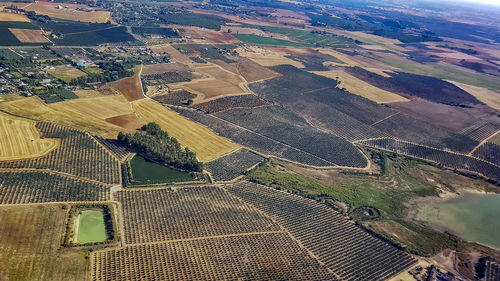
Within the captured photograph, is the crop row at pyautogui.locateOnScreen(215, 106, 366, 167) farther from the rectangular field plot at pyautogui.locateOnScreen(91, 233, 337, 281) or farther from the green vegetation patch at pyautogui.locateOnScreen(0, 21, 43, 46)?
the green vegetation patch at pyautogui.locateOnScreen(0, 21, 43, 46)

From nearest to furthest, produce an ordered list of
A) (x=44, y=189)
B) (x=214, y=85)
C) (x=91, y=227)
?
(x=91, y=227) < (x=44, y=189) < (x=214, y=85)

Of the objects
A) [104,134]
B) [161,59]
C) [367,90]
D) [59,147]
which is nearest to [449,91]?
[367,90]

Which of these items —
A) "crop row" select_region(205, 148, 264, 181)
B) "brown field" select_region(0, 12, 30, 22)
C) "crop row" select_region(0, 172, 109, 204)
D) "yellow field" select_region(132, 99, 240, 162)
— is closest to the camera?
"crop row" select_region(0, 172, 109, 204)

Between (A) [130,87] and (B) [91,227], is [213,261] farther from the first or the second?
(A) [130,87]

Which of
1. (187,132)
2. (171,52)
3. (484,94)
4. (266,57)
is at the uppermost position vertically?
(266,57)

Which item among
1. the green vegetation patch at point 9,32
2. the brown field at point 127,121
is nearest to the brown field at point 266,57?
the brown field at point 127,121

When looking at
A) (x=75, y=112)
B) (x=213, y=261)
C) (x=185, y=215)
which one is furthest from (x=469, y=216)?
(x=75, y=112)

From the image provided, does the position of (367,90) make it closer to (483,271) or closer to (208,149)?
(208,149)

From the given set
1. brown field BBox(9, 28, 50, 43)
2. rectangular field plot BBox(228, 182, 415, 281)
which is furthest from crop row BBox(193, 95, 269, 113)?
brown field BBox(9, 28, 50, 43)
